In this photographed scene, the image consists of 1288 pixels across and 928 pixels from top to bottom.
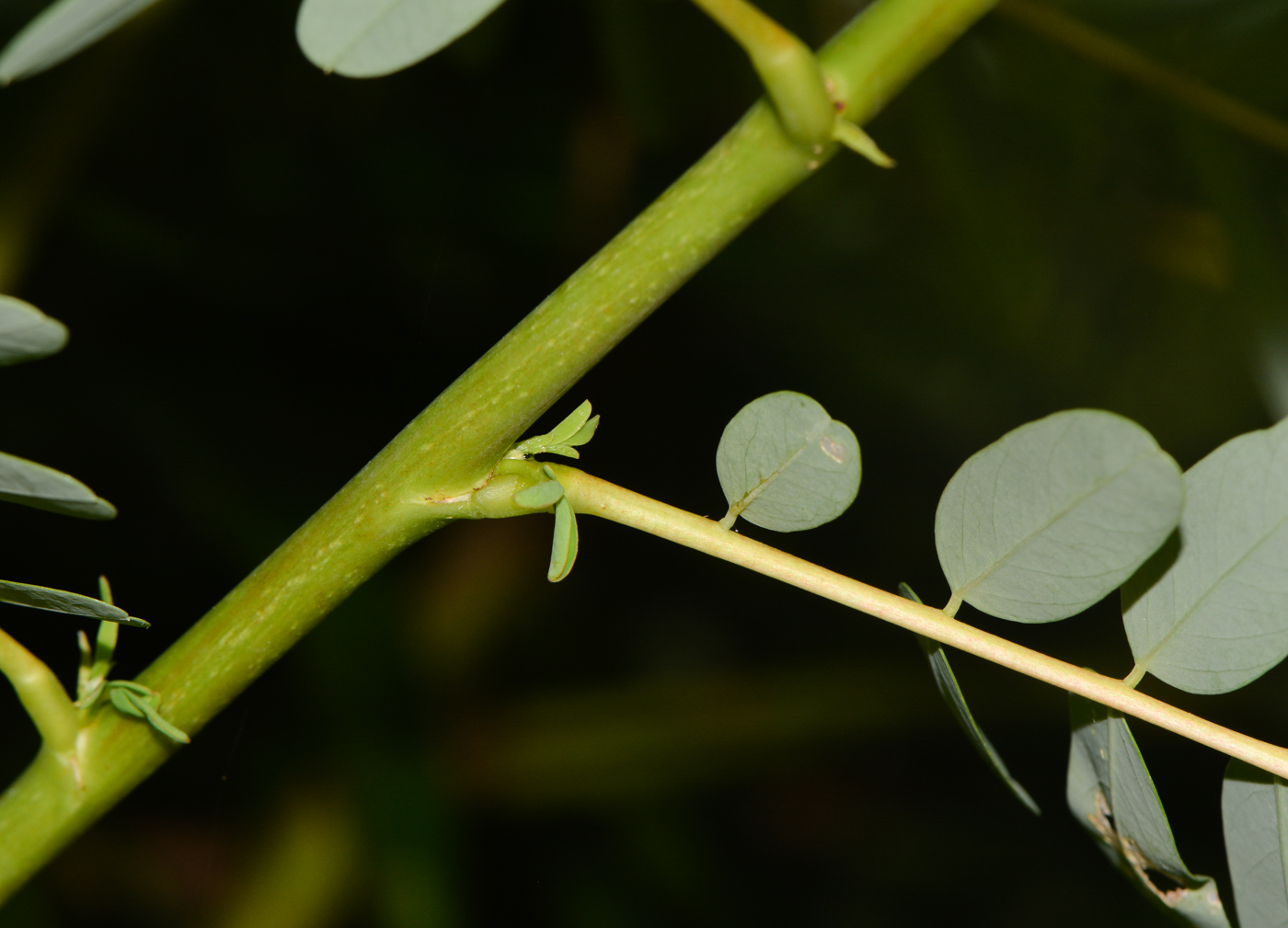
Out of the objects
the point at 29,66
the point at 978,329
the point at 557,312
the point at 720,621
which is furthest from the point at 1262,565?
the point at 720,621

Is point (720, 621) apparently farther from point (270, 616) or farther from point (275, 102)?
point (270, 616)

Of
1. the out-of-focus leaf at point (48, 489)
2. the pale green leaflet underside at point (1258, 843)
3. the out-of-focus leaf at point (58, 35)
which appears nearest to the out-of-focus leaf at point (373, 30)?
the out-of-focus leaf at point (58, 35)

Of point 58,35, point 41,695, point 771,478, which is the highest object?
point 58,35

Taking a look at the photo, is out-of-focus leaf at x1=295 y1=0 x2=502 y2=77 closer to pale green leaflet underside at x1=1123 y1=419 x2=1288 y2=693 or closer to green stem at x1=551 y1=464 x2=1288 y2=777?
green stem at x1=551 y1=464 x2=1288 y2=777

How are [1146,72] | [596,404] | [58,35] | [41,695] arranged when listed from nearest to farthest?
[58,35], [41,695], [1146,72], [596,404]

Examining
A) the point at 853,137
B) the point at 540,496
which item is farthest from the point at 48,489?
the point at 853,137

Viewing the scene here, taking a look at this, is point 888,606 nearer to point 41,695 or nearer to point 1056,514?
point 1056,514
